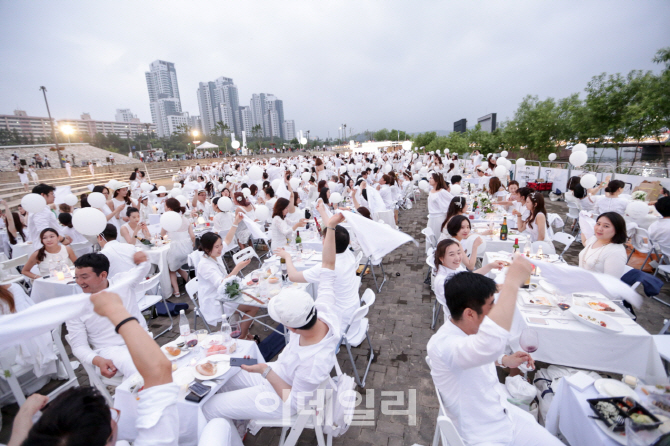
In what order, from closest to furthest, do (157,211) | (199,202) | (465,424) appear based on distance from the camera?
1. (465,424)
2. (199,202)
3. (157,211)

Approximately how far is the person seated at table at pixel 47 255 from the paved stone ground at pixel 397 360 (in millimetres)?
1970

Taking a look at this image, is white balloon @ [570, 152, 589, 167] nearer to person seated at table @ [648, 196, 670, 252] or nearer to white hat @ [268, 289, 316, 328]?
person seated at table @ [648, 196, 670, 252]

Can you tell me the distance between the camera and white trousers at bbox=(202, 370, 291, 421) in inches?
90.0

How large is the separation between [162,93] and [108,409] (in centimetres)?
16039

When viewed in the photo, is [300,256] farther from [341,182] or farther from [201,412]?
[341,182]

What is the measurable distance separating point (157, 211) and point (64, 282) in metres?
5.60

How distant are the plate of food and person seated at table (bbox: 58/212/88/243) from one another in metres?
8.97

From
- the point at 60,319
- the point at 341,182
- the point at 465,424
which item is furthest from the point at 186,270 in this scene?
the point at 341,182

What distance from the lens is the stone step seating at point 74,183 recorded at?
47.0 feet

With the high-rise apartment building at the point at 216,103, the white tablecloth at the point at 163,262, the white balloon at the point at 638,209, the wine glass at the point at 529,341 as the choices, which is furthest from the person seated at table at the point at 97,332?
the high-rise apartment building at the point at 216,103

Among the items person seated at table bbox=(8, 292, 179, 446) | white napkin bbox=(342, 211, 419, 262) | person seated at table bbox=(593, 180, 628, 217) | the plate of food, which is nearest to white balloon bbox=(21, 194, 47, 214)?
person seated at table bbox=(8, 292, 179, 446)

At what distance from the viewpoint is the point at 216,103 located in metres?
120

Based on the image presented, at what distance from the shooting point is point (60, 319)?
1516mm

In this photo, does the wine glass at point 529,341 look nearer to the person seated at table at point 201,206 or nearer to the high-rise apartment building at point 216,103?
the person seated at table at point 201,206
